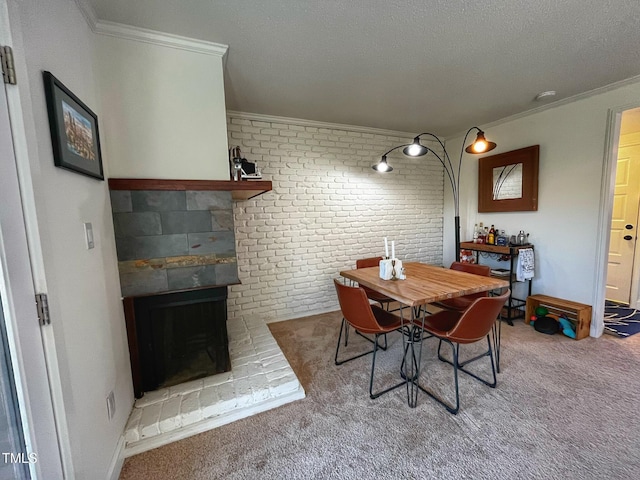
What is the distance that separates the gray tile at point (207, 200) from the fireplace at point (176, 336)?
1.89 ft

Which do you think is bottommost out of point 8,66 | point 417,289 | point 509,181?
point 417,289

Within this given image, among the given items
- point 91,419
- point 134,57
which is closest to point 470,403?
point 91,419

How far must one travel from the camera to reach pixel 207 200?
1746 mm

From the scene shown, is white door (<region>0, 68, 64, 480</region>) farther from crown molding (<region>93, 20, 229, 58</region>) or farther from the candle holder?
the candle holder

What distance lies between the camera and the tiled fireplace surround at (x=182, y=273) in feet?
5.14

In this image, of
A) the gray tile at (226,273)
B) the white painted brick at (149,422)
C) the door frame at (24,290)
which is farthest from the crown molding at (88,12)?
the white painted brick at (149,422)

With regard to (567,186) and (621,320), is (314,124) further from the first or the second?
(621,320)

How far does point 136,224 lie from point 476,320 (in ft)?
7.36

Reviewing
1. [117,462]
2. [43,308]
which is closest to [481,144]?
[43,308]

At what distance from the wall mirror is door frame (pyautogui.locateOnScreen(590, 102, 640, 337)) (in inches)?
22.5

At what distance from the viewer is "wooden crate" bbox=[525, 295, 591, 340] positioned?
2559mm

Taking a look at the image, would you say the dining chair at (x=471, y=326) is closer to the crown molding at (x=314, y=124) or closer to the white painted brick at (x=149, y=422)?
the white painted brick at (x=149, y=422)

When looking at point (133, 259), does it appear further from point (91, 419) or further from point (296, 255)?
point (296, 255)

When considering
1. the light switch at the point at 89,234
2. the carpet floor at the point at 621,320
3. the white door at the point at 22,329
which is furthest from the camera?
the carpet floor at the point at 621,320
